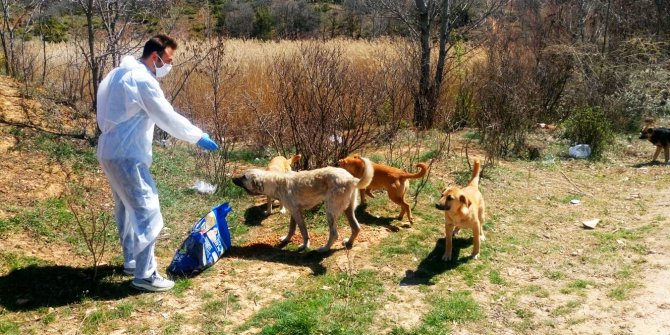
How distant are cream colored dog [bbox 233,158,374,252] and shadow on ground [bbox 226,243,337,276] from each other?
115 millimetres

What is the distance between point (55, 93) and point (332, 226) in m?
6.55

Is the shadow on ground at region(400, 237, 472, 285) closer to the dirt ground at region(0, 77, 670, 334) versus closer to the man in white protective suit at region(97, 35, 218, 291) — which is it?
the dirt ground at region(0, 77, 670, 334)

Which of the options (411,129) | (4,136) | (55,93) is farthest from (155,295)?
(411,129)

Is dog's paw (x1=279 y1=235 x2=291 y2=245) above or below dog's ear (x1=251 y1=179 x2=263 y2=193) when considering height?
below

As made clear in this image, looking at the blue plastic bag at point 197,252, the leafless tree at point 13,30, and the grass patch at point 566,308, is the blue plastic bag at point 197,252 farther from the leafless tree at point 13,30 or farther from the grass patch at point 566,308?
the leafless tree at point 13,30

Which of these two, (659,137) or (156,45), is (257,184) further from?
(659,137)

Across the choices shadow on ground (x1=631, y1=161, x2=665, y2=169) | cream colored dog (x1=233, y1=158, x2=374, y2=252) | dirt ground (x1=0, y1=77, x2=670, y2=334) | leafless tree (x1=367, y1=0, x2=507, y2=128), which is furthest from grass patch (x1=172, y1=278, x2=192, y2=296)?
shadow on ground (x1=631, y1=161, x2=665, y2=169)

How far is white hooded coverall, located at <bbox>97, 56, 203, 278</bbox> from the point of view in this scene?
15.3 feet

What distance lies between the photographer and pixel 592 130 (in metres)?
10.7

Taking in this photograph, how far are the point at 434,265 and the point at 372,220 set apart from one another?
4.47 ft

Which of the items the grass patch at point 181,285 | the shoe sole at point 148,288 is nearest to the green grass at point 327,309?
the grass patch at point 181,285

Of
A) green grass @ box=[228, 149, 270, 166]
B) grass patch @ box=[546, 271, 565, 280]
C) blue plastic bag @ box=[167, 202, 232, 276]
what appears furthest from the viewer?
green grass @ box=[228, 149, 270, 166]

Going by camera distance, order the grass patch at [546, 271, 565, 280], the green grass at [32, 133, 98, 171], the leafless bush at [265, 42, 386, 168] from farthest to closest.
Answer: the leafless bush at [265, 42, 386, 168] < the green grass at [32, 133, 98, 171] < the grass patch at [546, 271, 565, 280]

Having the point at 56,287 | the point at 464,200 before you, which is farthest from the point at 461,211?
the point at 56,287
